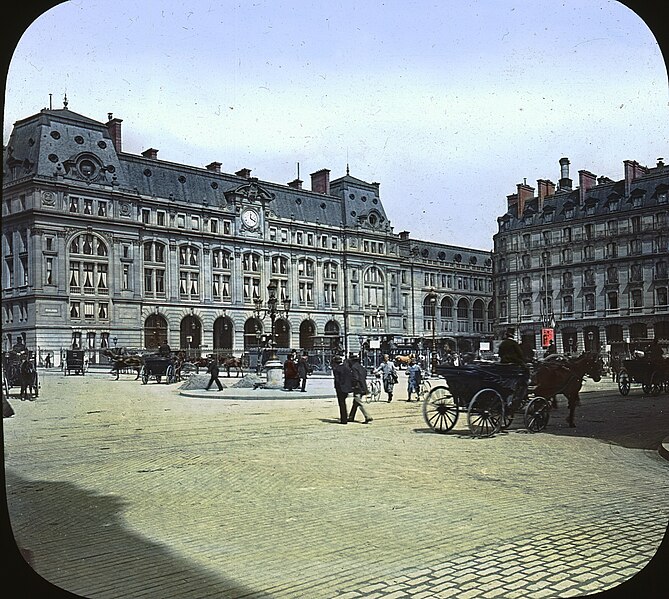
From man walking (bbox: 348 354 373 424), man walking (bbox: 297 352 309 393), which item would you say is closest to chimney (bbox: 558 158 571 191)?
man walking (bbox: 348 354 373 424)

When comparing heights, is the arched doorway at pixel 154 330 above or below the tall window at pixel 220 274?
below

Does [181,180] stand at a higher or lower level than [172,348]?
higher

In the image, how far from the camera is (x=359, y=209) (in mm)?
9266

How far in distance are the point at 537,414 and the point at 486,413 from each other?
2.04 ft

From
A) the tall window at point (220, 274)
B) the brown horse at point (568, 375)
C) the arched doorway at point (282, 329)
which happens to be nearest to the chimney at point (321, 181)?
the tall window at point (220, 274)

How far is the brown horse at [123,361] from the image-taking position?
9.60m

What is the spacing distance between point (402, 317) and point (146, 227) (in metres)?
3.99

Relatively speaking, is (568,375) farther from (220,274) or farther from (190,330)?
(220,274)

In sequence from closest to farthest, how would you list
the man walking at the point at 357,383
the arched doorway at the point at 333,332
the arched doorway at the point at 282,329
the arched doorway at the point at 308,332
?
the arched doorway at the point at 282,329, the arched doorway at the point at 333,332, the arched doorway at the point at 308,332, the man walking at the point at 357,383

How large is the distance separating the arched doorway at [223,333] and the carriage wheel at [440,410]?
11.6ft

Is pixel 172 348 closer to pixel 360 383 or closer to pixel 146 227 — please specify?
pixel 146 227

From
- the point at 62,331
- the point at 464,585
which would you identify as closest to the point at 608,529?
the point at 464,585

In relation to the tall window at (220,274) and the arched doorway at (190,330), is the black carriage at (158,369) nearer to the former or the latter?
the arched doorway at (190,330)

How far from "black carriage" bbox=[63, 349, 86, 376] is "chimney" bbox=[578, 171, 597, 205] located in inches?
245
